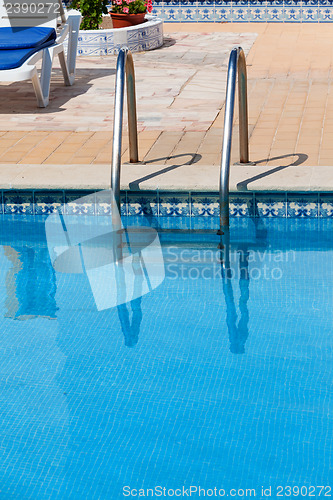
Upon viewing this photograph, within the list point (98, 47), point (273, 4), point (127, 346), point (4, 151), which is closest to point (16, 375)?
point (127, 346)

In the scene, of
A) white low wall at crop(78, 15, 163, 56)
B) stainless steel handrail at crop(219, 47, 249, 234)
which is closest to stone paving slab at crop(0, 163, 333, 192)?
stainless steel handrail at crop(219, 47, 249, 234)

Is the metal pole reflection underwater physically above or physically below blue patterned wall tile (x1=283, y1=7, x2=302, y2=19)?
below

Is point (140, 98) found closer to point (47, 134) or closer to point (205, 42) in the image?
point (47, 134)

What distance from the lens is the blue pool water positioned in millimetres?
3141

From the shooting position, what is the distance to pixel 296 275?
463 centimetres

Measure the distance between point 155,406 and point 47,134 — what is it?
3.28 metres

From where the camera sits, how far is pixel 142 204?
5.12 m

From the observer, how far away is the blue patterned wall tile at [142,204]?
5.09m

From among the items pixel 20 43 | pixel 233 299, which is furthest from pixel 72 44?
pixel 233 299

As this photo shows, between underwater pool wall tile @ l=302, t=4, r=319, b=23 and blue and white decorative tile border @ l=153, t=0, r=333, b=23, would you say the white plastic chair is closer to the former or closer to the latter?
blue and white decorative tile border @ l=153, t=0, r=333, b=23

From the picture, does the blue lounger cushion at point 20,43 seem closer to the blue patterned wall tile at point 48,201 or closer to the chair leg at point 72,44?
the chair leg at point 72,44

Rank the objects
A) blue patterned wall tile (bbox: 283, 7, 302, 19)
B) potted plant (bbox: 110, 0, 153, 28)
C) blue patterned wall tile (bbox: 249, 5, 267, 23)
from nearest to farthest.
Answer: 1. potted plant (bbox: 110, 0, 153, 28)
2. blue patterned wall tile (bbox: 283, 7, 302, 19)
3. blue patterned wall tile (bbox: 249, 5, 267, 23)

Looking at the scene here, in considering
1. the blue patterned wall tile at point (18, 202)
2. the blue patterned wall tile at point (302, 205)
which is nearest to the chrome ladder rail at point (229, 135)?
the blue patterned wall tile at point (302, 205)

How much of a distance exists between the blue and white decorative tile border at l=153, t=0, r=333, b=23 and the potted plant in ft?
6.84
